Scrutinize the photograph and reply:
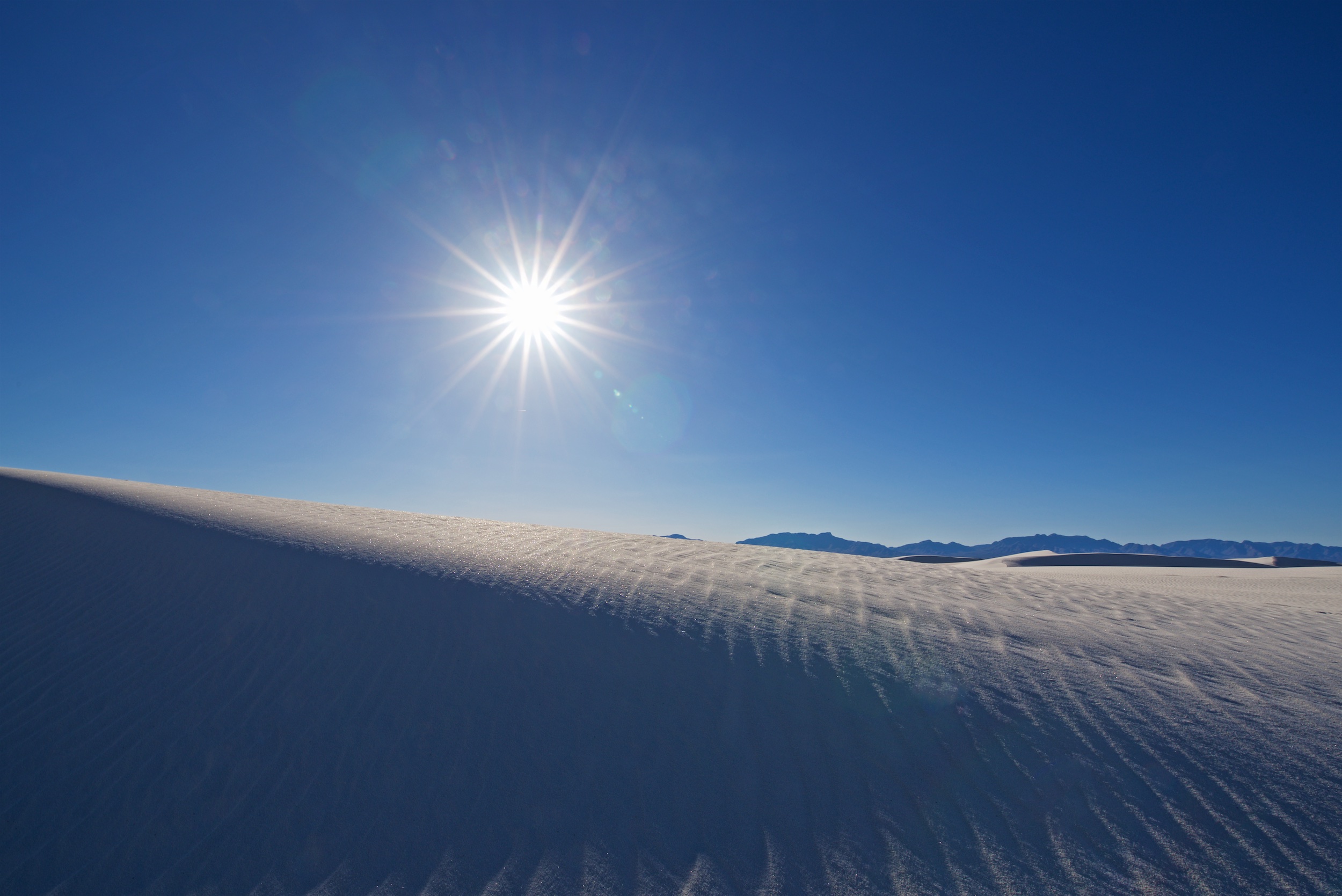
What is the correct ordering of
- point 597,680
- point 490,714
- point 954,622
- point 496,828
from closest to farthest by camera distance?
point 496,828 < point 490,714 < point 597,680 < point 954,622

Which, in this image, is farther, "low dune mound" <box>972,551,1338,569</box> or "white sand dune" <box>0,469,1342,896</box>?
"low dune mound" <box>972,551,1338,569</box>

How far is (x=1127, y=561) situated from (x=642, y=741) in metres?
28.9

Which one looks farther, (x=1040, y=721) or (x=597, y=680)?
(x=597, y=680)

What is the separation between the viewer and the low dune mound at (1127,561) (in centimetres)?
Answer: 2338

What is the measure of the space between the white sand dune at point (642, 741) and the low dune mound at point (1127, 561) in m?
19.2

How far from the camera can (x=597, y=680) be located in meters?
4.24

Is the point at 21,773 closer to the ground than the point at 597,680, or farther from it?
closer to the ground

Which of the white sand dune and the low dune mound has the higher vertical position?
the low dune mound

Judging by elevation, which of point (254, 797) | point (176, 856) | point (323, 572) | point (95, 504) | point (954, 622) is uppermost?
point (95, 504)

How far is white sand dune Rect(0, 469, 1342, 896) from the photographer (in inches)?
110

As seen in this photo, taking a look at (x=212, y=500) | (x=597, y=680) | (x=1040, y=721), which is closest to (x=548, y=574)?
(x=597, y=680)

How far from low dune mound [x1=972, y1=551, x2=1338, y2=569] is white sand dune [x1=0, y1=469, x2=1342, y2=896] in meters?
19.2

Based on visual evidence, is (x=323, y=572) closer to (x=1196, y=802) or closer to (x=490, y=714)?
(x=490, y=714)

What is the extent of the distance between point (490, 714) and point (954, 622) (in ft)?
13.5
